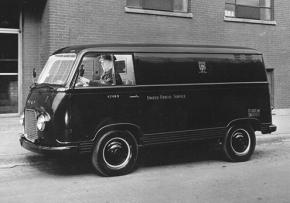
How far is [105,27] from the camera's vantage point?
1295 centimetres

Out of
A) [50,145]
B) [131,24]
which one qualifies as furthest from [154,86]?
[131,24]

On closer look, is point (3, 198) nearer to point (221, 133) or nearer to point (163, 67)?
point (163, 67)

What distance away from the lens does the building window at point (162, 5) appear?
537 inches

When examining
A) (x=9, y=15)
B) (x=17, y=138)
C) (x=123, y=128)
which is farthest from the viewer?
(x=9, y=15)

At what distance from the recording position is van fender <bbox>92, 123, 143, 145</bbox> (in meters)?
7.73

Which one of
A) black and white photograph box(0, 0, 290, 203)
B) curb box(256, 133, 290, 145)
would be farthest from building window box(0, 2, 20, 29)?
curb box(256, 133, 290, 145)

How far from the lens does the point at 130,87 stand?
26.3 feet

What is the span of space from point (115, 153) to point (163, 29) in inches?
272

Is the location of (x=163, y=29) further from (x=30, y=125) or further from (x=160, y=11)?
(x=30, y=125)

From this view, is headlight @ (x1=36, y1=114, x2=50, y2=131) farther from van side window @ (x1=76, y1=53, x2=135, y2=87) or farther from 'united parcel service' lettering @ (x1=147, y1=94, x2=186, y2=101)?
'united parcel service' lettering @ (x1=147, y1=94, x2=186, y2=101)

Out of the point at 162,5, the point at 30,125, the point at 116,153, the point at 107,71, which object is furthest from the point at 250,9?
the point at 30,125

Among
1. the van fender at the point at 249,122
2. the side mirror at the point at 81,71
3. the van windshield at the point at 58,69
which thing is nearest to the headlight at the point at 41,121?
the van windshield at the point at 58,69

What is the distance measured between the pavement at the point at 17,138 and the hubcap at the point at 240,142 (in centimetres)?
251

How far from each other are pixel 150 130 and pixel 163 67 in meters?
1.17
